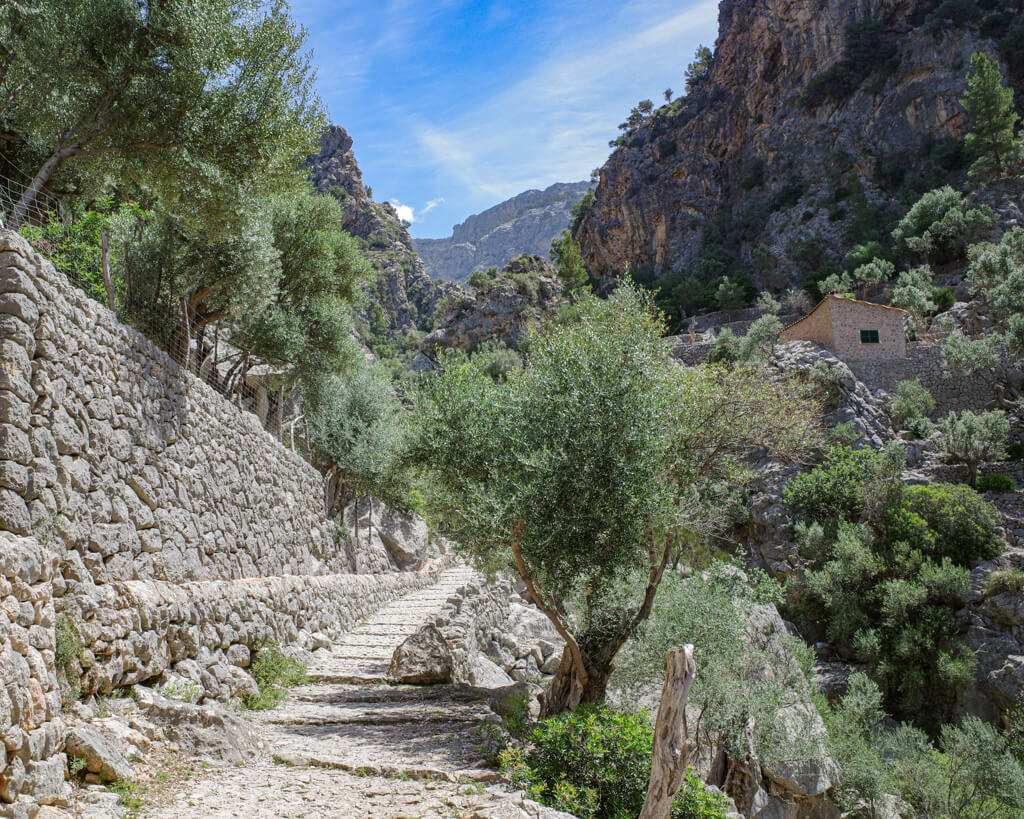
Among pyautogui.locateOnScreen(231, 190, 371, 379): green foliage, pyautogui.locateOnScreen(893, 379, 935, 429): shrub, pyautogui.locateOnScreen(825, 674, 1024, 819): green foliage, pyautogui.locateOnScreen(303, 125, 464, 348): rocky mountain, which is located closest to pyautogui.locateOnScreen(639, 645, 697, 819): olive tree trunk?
pyautogui.locateOnScreen(825, 674, 1024, 819): green foliage

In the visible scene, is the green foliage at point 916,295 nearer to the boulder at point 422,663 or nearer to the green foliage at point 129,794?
the boulder at point 422,663

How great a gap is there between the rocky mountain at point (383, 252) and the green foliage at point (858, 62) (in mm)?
51266

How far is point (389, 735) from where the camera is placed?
8.13 metres

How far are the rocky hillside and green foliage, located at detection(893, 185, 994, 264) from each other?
6590 millimetres

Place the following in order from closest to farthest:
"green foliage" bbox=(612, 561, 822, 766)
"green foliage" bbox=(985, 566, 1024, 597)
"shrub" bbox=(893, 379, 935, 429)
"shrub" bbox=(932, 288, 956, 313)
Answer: "green foliage" bbox=(612, 561, 822, 766) → "green foliage" bbox=(985, 566, 1024, 597) → "shrub" bbox=(893, 379, 935, 429) → "shrub" bbox=(932, 288, 956, 313)

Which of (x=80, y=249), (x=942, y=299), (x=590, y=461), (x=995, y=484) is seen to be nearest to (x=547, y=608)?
(x=590, y=461)

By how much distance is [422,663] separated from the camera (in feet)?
A: 36.9

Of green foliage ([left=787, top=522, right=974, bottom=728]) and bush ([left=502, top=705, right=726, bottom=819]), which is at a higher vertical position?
bush ([left=502, top=705, right=726, bottom=819])

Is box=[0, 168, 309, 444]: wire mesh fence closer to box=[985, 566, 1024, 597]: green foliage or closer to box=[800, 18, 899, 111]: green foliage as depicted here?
box=[985, 566, 1024, 597]: green foliage

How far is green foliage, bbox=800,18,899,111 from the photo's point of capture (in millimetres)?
70594

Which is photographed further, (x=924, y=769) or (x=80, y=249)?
(x=924, y=769)

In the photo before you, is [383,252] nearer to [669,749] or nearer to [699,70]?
[699,70]

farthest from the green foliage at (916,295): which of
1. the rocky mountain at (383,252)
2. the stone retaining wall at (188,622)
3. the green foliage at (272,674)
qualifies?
the rocky mountain at (383,252)

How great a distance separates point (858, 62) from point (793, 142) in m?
10.0
